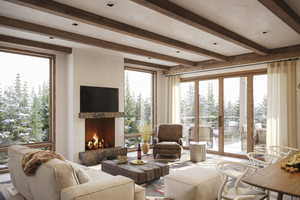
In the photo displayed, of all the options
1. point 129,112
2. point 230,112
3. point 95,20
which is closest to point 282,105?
point 230,112

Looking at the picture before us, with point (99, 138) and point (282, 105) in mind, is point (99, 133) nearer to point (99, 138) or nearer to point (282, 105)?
point (99, 138)

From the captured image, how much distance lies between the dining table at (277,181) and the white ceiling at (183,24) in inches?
81.8

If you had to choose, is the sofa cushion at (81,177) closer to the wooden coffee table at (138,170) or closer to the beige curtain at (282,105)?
the wooden coffee table at (138,170)

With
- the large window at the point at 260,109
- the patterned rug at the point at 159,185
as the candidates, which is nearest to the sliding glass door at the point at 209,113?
the patterned rug at the point at 159,185

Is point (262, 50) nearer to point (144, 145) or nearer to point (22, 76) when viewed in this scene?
point (144, 145)

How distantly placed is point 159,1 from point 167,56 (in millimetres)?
3342

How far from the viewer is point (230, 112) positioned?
21.2ft

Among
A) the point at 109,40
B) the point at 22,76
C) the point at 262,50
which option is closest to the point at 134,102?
the point at 109,40

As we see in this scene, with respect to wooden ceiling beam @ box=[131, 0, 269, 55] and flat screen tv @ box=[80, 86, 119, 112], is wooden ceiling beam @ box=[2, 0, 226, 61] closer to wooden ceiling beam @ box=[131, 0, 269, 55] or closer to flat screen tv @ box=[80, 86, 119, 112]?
wooden ceiling beam @ box=[131, 0, 269, 55]

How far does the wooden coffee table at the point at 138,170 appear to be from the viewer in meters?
3.62

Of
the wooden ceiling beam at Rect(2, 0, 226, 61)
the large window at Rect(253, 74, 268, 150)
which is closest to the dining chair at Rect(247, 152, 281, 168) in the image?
the large window at Rect(253, 74, 268, 150)

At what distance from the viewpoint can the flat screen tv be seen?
551 cm

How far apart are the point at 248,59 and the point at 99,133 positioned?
4210 millimetres

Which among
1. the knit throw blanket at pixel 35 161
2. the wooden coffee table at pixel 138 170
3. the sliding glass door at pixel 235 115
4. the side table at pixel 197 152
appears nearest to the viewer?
the knit throw blanket at pixel 35 161
